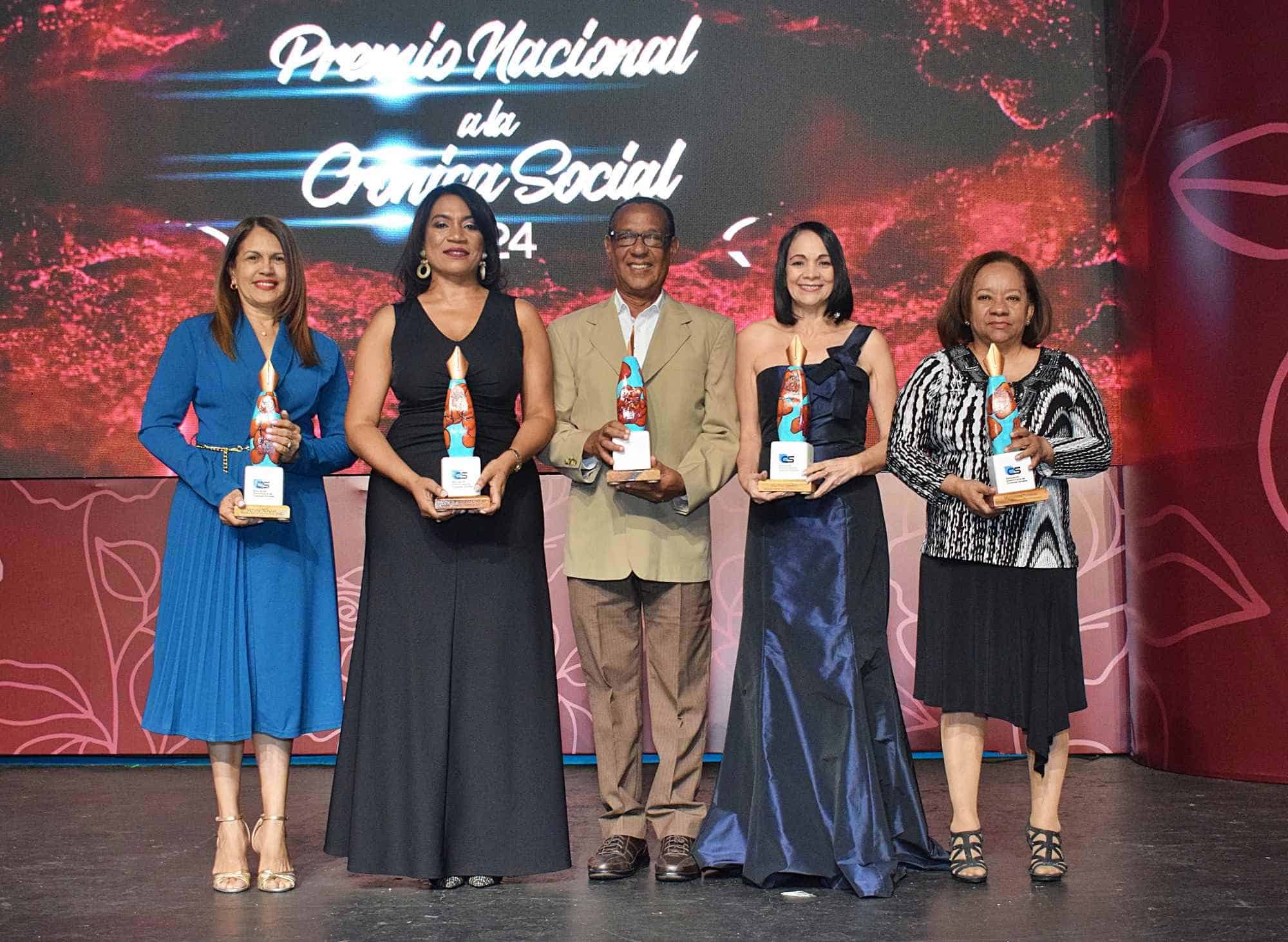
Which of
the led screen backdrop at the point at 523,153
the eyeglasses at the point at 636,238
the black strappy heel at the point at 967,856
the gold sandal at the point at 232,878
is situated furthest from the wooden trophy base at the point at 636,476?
the led screen backdrop at the point at 523,153

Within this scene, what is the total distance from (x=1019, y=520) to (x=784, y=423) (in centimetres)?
65

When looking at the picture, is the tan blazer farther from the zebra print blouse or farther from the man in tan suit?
the zebra print blouse

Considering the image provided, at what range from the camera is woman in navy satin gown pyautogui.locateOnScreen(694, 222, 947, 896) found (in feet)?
11.2

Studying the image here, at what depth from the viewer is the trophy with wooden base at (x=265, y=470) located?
3.33 m

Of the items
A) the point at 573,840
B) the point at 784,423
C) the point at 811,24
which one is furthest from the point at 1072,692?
the point at 811,24

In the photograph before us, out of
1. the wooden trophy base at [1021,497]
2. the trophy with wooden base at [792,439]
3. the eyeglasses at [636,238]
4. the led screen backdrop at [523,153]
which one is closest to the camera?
the wooden trophy base at [1021,497]

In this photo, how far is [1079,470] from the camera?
346cm

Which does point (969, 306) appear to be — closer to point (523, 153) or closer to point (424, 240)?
point (424, 240)

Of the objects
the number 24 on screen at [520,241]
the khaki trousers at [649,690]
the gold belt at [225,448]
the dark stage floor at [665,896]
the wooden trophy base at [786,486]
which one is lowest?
the dark stage floor at [665,896]

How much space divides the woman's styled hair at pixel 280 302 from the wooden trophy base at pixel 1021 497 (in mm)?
Answer: 1819

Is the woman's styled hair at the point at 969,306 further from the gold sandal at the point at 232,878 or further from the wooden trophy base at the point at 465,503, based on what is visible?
the gold sandal at the point at 232,878

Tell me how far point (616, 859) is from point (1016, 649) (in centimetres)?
116

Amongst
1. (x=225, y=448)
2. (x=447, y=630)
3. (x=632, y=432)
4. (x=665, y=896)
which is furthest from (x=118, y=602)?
(x=665, y=896)

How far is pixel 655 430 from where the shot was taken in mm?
3703
